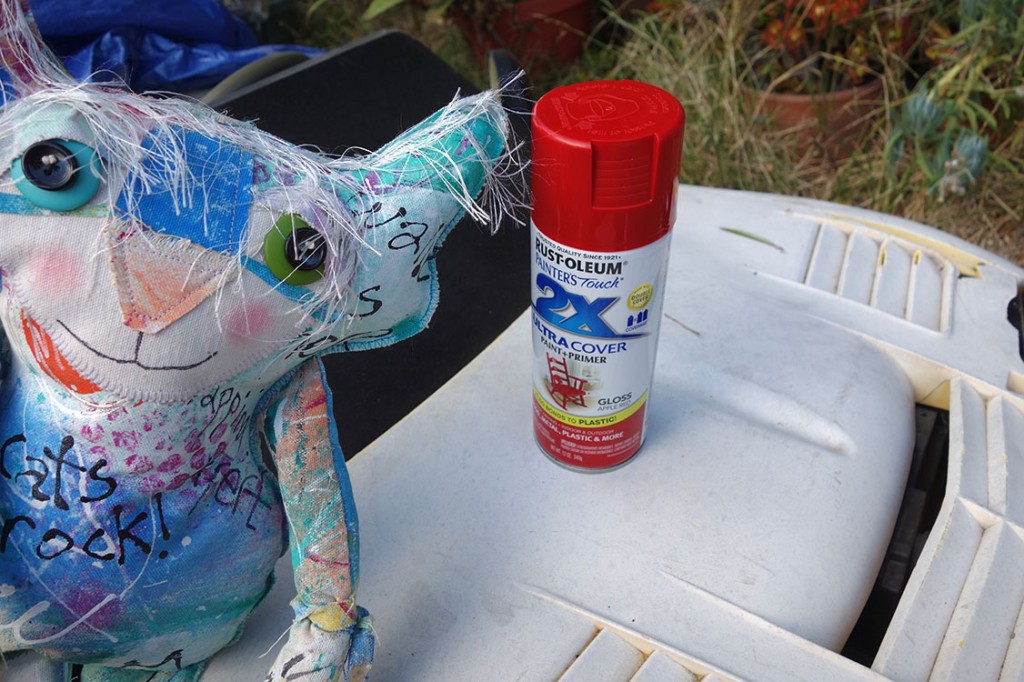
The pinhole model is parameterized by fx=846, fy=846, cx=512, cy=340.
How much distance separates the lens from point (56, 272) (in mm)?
403

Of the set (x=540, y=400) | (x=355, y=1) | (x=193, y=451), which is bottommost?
(x=355, y=1)

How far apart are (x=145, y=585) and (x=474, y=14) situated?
1.47 metres

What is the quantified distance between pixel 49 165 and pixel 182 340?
0.33 ft

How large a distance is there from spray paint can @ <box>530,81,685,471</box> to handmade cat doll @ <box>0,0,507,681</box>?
0.05 meters

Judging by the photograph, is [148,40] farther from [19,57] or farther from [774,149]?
[774,149]

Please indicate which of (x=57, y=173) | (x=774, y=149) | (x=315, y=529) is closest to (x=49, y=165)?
(x=57, y=173)

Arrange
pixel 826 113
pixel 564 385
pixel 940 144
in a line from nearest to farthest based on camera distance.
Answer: pixel 564 385 < pixel 940 144 < pixel 826 113

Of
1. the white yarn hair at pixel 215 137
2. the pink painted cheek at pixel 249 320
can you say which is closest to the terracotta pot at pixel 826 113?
the white yarn hair at pixel 215 137

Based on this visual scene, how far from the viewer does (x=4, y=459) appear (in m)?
0.46

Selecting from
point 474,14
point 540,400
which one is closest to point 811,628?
point 540,400

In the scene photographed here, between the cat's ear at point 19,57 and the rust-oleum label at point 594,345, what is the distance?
1.01 ft

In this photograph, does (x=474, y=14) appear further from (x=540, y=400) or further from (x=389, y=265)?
(x=389, y=265)

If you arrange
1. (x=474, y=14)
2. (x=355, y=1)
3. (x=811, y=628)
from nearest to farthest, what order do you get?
(x=811, y=628), (x=474, y=14), (x=355, y=1)

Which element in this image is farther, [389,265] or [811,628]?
[811,628]
